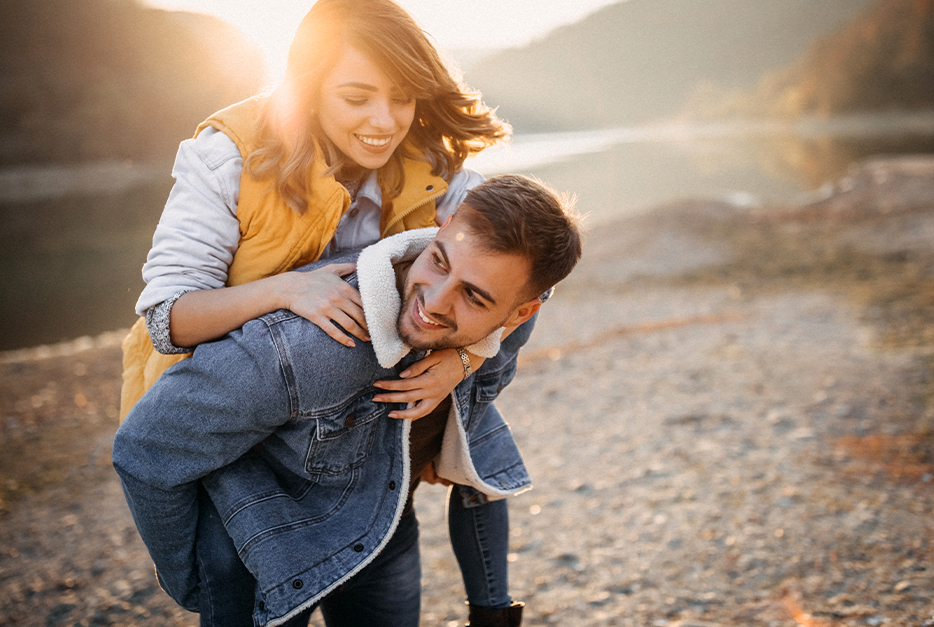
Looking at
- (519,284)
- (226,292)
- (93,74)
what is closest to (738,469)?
(519,284)

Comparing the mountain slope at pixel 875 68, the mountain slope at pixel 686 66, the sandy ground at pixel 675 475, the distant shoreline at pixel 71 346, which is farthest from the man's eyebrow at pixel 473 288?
the mountain slope at pixel 686 66

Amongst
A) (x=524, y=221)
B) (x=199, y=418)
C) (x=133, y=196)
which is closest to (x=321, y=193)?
(x=524, y=221)

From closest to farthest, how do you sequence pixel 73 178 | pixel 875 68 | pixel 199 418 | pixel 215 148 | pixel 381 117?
pixel 199 418, pixel 215 148, pixel 381 117, pixel 73 178, pixel 875 68

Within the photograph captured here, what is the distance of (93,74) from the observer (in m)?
54.4

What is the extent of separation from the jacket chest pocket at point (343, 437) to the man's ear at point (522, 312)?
0.52m

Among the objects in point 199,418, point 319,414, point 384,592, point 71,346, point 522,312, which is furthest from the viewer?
point 71,346

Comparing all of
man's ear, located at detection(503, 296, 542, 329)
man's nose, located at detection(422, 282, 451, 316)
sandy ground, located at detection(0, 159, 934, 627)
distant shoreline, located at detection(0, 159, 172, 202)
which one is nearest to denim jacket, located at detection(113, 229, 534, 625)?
man's nose, located at detection(422, 282, 451, 316)

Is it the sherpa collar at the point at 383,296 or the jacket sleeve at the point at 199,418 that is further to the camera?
the sherpa collar at the point at 383,296

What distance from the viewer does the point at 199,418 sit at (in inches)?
60.7

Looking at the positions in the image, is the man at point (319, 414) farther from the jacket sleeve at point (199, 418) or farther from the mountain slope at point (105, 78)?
the mountain slope at point (105, 78)

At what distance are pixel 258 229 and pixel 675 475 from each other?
410 centimetres

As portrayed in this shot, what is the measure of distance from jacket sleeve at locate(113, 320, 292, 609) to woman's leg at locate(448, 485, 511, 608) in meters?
0.96

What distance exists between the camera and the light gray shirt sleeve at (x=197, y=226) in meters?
1.83

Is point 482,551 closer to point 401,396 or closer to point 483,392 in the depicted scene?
point 483,392
